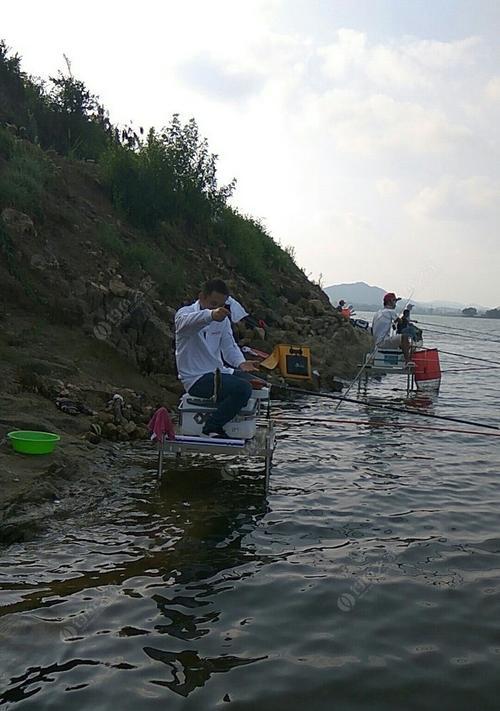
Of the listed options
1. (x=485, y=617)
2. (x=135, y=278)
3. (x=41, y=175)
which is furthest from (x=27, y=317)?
(x=485, y=617)

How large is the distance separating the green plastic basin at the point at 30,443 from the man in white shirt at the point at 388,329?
1035 centimetres

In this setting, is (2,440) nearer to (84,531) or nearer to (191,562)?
(84,531)

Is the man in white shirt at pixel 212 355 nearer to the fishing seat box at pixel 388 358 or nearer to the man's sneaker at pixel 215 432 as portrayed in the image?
the man's sneaker at pixel 215 432

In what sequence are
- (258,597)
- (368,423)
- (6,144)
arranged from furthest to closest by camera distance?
(6,144) → (368,423) → (258,597)

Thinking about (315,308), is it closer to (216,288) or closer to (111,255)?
(111,255)

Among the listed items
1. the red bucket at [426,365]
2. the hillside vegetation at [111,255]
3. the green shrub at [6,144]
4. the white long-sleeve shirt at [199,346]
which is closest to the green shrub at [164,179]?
the hillside vegetation at [111,255]

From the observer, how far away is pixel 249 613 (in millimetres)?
4469

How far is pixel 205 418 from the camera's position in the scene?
7348 millimetres

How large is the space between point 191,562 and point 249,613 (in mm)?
894

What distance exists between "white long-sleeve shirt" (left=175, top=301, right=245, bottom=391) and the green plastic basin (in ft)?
5.05

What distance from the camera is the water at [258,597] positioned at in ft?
12.0

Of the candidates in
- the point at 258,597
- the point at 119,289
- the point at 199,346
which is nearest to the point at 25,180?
the point at 119,289

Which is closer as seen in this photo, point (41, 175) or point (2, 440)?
point (2, 440)

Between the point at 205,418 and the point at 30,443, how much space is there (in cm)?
181
